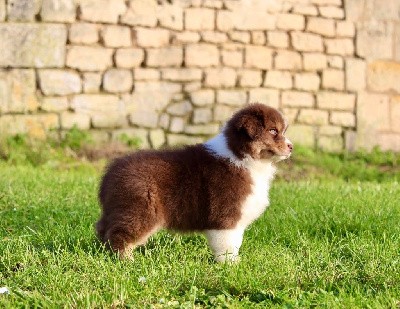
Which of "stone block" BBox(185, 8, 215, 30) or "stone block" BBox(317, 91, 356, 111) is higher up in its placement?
"stone block" BBox(185, 8, 215, 30)

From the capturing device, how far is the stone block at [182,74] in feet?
38.1

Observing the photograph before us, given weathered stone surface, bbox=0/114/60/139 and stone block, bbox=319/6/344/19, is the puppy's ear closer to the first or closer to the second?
weathered stone surface, bbox=0/114/60/139

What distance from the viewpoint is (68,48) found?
1107cm

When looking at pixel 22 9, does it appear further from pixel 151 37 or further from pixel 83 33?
pixel 151 37

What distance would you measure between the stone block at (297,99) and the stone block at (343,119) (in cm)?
41

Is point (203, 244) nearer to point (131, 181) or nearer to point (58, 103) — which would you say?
point (131, 181)

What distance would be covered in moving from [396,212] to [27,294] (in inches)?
136

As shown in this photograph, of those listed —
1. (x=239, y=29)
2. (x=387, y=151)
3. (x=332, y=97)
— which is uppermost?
(x=239, y=29)

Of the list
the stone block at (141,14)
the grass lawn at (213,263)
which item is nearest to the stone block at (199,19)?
the stone block at (141,14)

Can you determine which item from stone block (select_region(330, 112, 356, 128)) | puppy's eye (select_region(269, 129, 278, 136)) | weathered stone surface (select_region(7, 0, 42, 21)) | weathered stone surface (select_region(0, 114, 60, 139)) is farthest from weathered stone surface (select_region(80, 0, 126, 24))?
puppy's eye (select_region(269, 129, 278, 136))

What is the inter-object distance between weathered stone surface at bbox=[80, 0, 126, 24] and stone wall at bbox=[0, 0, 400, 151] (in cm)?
1

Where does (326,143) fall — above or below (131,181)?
below

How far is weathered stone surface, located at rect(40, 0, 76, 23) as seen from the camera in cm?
1094

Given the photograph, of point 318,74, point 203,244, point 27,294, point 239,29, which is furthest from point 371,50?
point 27,294
